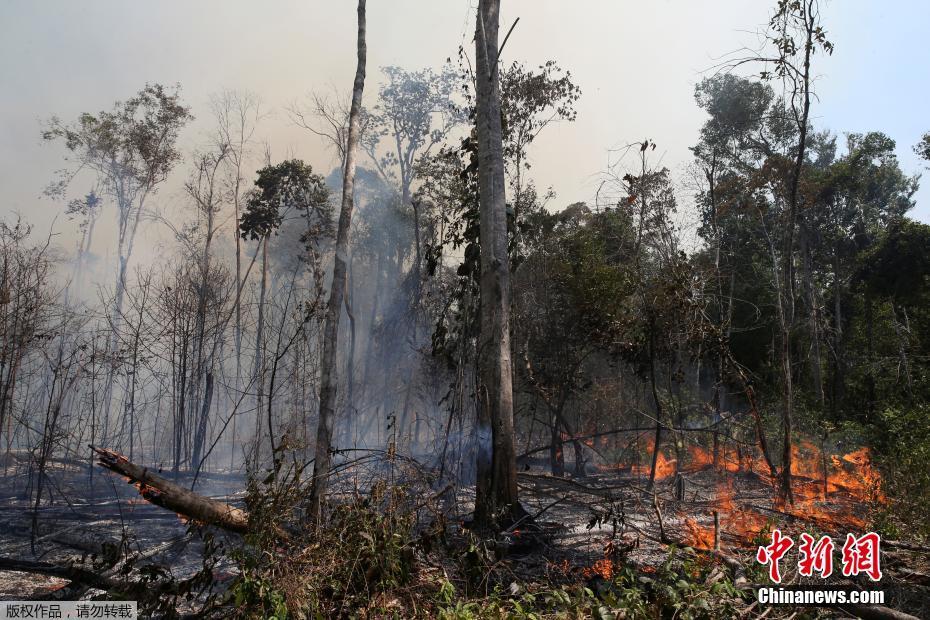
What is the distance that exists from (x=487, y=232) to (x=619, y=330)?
6266 mm

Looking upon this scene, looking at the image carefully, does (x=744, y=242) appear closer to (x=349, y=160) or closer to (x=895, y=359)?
(x=895, y=359)

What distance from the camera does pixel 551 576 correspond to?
563 centimetres

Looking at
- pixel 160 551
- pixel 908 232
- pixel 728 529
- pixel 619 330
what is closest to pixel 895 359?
pixel 908 232

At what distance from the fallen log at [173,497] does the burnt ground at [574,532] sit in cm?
19

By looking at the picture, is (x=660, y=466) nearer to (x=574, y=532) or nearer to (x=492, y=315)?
(x=574, y=532)

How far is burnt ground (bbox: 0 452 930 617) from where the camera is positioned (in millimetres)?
5168

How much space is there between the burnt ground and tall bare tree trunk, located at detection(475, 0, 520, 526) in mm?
414

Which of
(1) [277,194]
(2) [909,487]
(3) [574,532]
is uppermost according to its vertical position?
(1) [277,194]

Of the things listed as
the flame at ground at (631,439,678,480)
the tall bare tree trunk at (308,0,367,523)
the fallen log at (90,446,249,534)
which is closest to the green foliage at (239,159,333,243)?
the tall bare tree trunk at (308,0,367,523)

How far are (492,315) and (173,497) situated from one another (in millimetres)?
3756

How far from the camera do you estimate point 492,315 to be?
699 centimetres

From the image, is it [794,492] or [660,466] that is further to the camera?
[660,466]

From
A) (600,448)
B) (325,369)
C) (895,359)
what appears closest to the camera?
(325,369)

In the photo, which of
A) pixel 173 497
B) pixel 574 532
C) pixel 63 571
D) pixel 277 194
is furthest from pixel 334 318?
pixel 277 194
